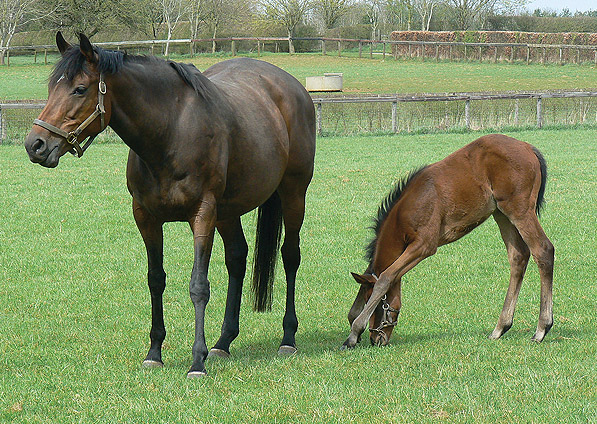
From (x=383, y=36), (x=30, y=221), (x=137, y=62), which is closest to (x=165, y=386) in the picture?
(x=137, y=62)

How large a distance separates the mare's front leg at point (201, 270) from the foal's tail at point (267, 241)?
1.38 m

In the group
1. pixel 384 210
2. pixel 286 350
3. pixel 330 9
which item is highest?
pixel 330 9

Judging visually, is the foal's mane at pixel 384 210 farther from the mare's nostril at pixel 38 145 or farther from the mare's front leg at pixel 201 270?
the mare's nostril at pixel 38 145

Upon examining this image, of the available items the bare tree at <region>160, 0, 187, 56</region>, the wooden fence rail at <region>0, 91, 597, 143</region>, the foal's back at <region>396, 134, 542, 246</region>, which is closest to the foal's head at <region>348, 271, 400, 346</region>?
the foal's back at <region>396, 134, 542, 246</region>

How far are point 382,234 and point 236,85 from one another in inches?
64.9

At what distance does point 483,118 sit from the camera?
25031 millimetres

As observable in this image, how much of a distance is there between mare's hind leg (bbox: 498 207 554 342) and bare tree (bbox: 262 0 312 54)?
189ft

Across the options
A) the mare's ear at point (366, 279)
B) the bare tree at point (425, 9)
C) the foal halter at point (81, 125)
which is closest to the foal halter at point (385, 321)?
the mare's ear at point (366, 279)

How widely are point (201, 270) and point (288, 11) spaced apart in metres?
59.1

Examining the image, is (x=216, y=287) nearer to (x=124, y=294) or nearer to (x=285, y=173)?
(x=124, y=294)

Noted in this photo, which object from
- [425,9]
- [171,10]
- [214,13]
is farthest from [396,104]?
[425,9]

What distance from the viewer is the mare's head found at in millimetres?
4273

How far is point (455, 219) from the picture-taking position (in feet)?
19.3

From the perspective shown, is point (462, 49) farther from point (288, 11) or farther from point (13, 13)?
point (13, 13)
